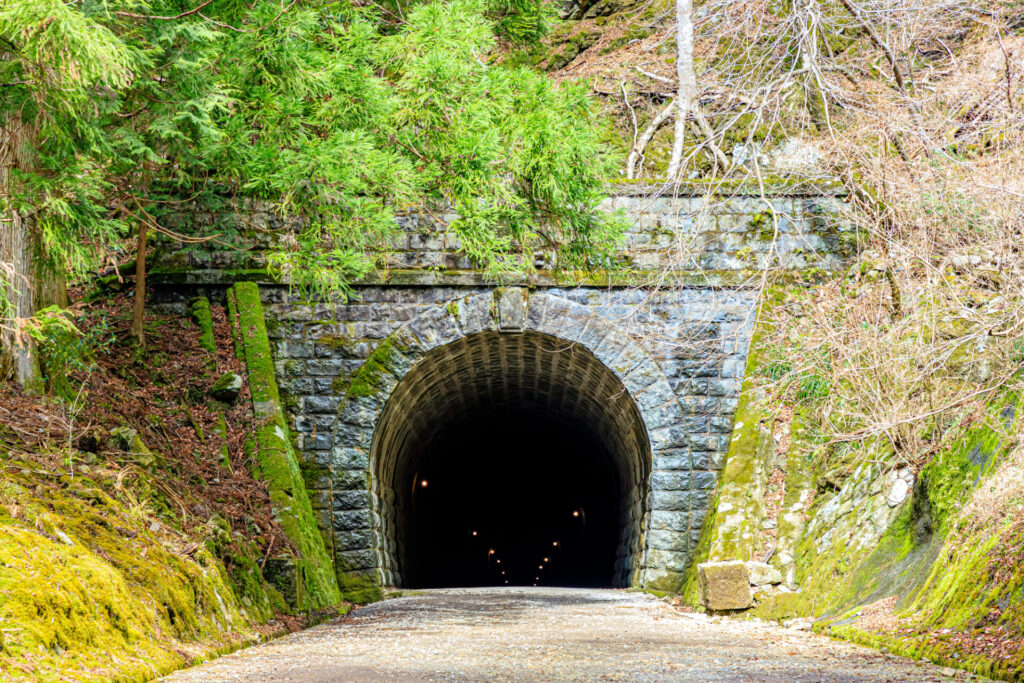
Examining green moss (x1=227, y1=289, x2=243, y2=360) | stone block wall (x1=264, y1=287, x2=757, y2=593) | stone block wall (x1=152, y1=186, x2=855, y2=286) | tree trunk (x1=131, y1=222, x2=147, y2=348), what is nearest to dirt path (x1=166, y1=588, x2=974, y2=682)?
stone block wall (x1=264, y1=287, x2=757, y2=593)

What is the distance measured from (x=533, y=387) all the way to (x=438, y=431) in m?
2.46

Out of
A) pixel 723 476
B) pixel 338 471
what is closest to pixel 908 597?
pixel 723 476

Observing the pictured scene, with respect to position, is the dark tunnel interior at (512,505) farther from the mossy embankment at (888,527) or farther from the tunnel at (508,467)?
the mossy embankment at (888,527)

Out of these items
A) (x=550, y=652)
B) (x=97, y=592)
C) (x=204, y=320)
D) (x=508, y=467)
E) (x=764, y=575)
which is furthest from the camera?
(x=508, y=467)

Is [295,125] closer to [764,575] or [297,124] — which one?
[297,124]

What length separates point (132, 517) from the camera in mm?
6219

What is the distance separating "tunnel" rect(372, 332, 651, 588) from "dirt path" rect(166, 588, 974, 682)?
3973 millimetres

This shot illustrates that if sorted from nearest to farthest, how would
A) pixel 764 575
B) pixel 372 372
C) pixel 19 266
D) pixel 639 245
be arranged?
pixel 19 266, pixel 764 575, pixel 372 372, pixel 639 245

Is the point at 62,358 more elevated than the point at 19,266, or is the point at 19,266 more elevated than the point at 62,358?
the point at 19,266

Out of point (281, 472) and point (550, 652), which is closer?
point (550, 652)

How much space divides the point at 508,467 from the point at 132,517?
61.5 feet

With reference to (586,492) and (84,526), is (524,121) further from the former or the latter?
(586,492)

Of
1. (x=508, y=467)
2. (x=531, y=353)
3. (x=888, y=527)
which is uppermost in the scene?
(x=531, y=353)

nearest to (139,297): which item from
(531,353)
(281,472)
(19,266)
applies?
(281,472)
